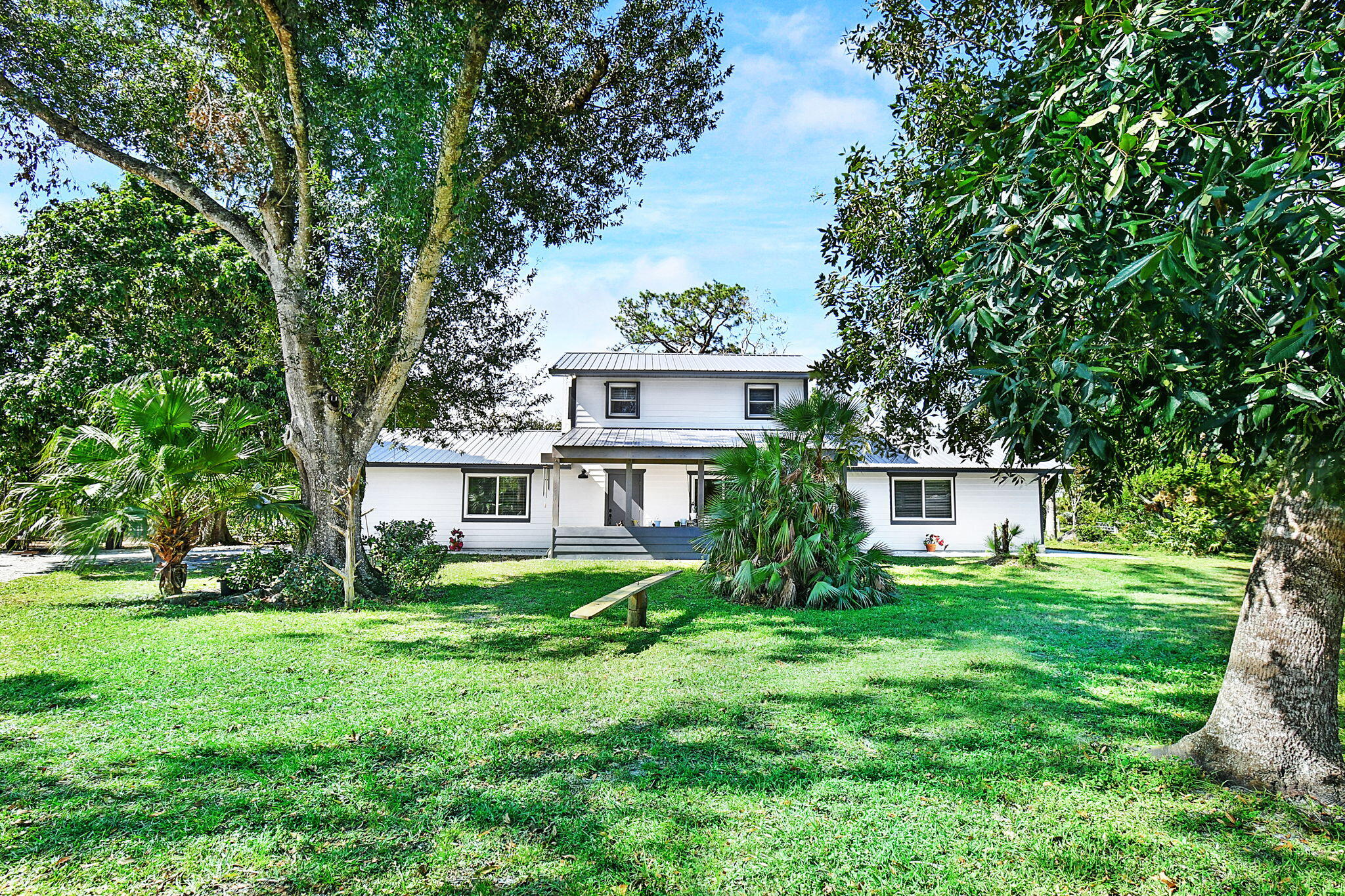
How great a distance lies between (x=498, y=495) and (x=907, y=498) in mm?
13223

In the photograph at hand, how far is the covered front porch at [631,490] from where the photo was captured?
733 inches

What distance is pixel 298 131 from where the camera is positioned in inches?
389

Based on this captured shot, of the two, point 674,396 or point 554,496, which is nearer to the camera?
point 554,496

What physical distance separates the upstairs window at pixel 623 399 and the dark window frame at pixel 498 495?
11.0 ft

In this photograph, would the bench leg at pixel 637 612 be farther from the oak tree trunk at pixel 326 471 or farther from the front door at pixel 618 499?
the front door at pixel 618 499

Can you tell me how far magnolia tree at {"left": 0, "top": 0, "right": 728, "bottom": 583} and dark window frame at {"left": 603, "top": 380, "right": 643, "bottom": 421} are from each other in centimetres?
947

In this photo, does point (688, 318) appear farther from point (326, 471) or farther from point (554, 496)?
point (326, 471)

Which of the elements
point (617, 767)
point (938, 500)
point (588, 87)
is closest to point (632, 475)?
point (938, 500)

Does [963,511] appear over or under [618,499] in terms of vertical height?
under

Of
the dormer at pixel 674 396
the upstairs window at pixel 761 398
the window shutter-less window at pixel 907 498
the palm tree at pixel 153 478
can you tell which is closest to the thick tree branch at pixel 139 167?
the palm tree at pixel 153 478

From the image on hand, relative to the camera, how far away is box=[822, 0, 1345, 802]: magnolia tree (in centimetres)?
235

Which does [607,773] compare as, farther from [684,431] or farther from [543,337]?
[684,431]

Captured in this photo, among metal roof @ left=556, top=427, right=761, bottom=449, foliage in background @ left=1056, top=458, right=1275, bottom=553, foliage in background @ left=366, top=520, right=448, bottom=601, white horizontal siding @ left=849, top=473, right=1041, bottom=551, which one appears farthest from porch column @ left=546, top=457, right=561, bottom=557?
foliage in background @ left=1056, top=458, right=1275, bottom=553

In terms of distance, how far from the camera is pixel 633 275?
123 ft
